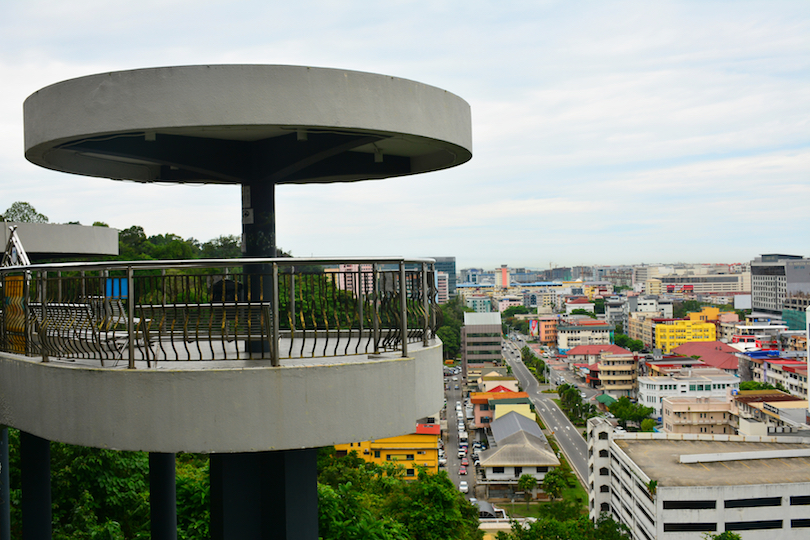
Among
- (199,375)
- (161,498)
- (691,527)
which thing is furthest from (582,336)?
(199,375)

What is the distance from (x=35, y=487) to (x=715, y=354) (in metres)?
103

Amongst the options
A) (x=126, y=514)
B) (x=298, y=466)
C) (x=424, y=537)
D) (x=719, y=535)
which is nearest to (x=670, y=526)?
(x=719, y=535)

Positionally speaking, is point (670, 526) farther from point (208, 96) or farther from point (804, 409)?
point (208, 96)

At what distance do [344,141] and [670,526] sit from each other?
36108mm

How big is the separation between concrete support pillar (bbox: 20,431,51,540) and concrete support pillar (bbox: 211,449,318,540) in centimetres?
337

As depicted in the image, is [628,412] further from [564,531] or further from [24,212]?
[24,212]

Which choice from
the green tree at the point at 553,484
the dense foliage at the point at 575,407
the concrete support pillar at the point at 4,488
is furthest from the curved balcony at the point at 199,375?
the dense foliage at the point at 575,407

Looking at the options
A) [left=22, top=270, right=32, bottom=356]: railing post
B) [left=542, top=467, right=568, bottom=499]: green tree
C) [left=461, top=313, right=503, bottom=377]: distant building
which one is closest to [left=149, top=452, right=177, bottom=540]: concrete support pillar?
[left=22, top=270, right=32, bottom=356]: railing post

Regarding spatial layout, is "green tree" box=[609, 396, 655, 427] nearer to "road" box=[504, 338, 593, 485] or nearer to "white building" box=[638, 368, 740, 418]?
"white building" box=[638, 368, 740, 418]

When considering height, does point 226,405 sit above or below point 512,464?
above

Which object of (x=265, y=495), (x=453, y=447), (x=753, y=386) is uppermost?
(x=265, y=495)

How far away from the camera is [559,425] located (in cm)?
7056

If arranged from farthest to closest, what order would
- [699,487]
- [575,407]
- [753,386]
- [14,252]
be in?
[753,386] → [575,407] → [699,487] → [14,252]

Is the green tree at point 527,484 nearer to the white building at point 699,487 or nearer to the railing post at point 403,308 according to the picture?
the white building at point 699,487
